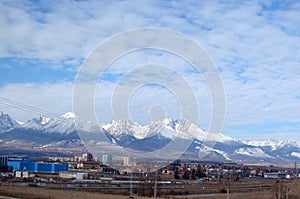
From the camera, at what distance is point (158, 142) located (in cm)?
17200

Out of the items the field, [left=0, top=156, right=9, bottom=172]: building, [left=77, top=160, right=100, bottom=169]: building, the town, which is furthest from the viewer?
[left=77, top=160, right=100, bottom=169]: building

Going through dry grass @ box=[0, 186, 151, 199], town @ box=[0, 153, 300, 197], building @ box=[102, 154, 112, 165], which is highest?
building @ box=[102, 154, 112, 165]

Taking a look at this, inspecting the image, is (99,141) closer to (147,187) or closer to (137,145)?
(147,187)

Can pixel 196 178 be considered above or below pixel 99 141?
below

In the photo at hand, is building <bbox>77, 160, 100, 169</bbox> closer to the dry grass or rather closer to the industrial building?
the industrial building

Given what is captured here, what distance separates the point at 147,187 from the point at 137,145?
91.6 m

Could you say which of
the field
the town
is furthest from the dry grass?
the town

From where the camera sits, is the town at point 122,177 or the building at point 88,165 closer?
the town at point 122,177

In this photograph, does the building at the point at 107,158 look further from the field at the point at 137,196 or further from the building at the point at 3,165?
the building at the point at 3,165

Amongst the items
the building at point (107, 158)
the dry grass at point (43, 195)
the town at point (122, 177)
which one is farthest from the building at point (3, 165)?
the dry grass at point (43, 195)

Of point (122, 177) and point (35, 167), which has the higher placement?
point (35, 167)

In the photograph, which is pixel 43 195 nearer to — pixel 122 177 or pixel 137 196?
pixel 137 196

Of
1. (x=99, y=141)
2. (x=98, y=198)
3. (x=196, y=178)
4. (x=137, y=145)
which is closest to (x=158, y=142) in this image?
(x=137, y=145)

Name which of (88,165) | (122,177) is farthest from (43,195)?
(88,165)
